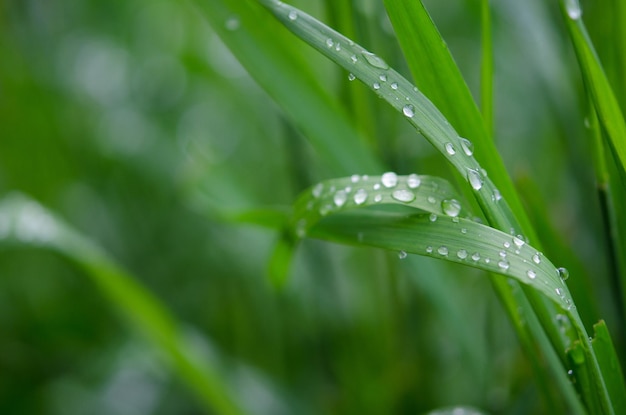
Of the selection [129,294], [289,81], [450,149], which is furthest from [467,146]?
[129,294]

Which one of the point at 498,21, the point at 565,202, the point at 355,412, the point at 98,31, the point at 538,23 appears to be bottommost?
the point at 355,412

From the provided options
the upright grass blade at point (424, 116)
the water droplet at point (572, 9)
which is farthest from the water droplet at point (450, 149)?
the water droplet at point (572, 9)

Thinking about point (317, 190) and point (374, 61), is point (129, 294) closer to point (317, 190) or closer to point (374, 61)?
point (317, 190)

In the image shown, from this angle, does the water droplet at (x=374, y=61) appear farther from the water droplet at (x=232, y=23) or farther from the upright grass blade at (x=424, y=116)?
the water droplet at (x=232, y=23)

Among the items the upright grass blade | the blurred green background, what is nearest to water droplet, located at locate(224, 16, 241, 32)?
the blurred green background

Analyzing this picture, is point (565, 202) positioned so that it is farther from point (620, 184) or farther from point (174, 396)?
point (174, 396)

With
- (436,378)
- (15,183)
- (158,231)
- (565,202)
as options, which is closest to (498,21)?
(565,202)

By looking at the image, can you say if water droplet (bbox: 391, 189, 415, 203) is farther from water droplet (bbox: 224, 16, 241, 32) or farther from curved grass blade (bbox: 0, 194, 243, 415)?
curved grass blade (bbox: 0, 194, 243, 415)
